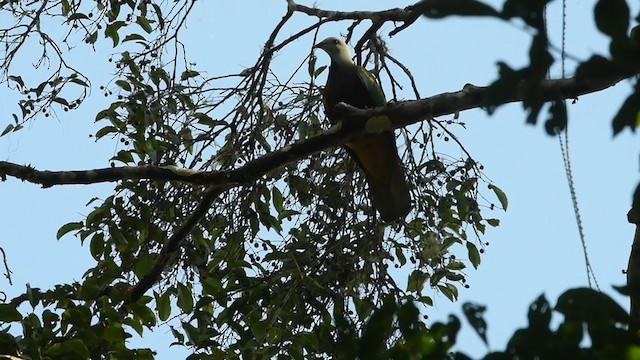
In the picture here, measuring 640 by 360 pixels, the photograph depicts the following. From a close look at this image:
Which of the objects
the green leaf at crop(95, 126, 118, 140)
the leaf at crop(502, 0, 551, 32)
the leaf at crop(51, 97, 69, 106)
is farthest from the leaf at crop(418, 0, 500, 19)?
the leaf at crop(51, 97, 69, 106)

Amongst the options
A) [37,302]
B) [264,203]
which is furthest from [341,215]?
[37,302]

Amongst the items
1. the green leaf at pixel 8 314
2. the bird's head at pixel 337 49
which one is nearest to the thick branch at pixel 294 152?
the green leaf at pixel 8 314

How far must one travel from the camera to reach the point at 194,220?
2.87 meters

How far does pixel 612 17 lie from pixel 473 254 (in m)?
2.29

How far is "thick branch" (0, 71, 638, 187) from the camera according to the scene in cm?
236

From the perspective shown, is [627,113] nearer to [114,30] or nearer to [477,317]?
[477,317]

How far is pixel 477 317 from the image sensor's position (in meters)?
1.15

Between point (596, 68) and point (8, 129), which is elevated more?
point (8, 129)

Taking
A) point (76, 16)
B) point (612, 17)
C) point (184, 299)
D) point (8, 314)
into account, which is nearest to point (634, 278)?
point (612, 17)

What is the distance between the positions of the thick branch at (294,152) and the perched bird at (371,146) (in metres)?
0.34

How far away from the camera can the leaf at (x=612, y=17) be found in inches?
37.3

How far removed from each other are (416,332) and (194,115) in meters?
2.07

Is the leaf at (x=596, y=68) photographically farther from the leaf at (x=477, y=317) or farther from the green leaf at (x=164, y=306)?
the green leaf at (x=164, y=306)

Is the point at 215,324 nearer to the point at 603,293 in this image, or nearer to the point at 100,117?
the point at 100,117
